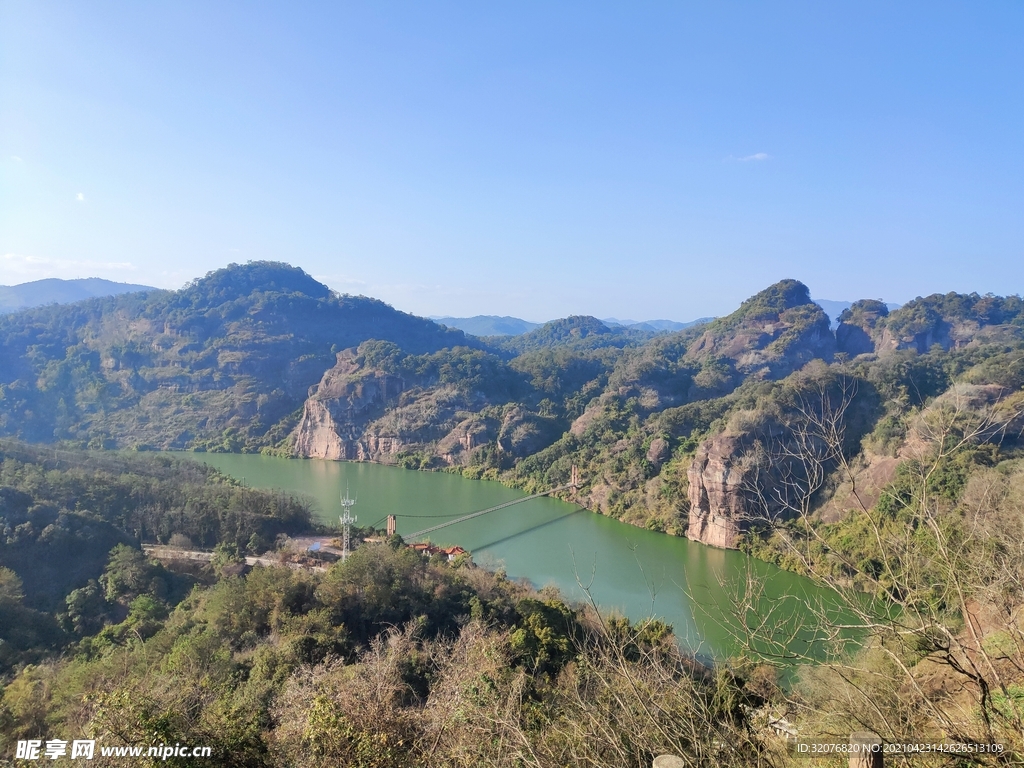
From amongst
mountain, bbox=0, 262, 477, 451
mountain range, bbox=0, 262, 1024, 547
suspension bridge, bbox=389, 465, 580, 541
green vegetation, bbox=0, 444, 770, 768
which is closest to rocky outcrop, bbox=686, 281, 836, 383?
mountain range, bbox=0, 262, 1024, 547

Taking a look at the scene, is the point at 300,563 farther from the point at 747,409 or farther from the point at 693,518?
the point at 747,409

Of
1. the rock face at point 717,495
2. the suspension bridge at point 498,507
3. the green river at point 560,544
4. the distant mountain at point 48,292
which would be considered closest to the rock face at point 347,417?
the green river at point 560,544

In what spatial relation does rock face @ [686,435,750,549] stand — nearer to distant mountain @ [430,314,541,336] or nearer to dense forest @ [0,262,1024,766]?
dense forest @ [0,262,1024,766]

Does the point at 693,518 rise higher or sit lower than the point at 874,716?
lower

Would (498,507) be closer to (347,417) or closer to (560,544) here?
(560,544)

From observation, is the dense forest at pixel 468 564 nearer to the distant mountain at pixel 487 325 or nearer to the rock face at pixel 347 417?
the rock face at pixel 347 417

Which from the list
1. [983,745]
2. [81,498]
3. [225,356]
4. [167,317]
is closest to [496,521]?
[81,498]
